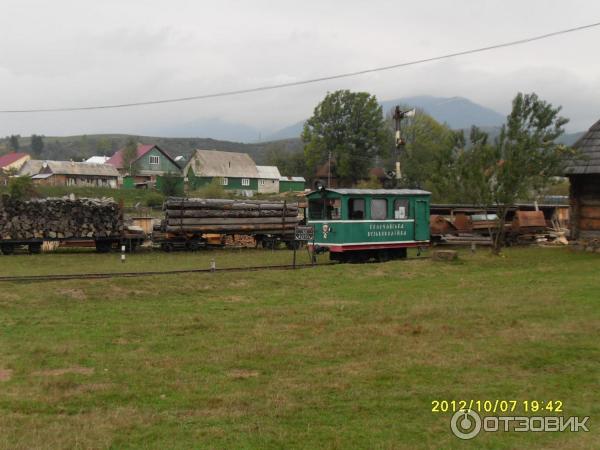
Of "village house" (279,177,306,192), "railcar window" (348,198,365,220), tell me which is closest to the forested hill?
"village house" (279,177,306,192)

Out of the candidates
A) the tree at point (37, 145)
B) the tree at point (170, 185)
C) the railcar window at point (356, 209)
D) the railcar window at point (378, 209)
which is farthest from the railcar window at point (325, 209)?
the tree at point (37, 145)

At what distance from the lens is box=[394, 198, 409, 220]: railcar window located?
22.8 m

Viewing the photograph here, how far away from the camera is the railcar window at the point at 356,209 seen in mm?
21859

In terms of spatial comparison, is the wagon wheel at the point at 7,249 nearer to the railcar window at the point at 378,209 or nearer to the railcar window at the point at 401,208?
the railcar window at the point at 378,209

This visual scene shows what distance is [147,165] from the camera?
91.5m

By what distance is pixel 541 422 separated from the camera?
610 cm

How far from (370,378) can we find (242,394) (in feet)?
5.38

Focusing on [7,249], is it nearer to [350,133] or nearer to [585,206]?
[585,206]

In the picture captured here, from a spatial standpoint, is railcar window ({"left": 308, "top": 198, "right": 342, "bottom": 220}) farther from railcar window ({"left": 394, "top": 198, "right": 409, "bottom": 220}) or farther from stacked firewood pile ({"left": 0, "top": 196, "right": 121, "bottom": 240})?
stacked firewood pile ({"left": 0, "top": 196, "right": 121, "bottom": 240})

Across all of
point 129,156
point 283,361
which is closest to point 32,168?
point 129,156

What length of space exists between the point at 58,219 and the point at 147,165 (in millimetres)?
65419

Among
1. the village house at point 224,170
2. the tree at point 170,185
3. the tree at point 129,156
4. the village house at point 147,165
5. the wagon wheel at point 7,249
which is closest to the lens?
the wagon wheel at point 7,249

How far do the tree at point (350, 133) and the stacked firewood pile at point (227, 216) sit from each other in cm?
4593

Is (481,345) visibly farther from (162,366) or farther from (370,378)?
(162,366)
